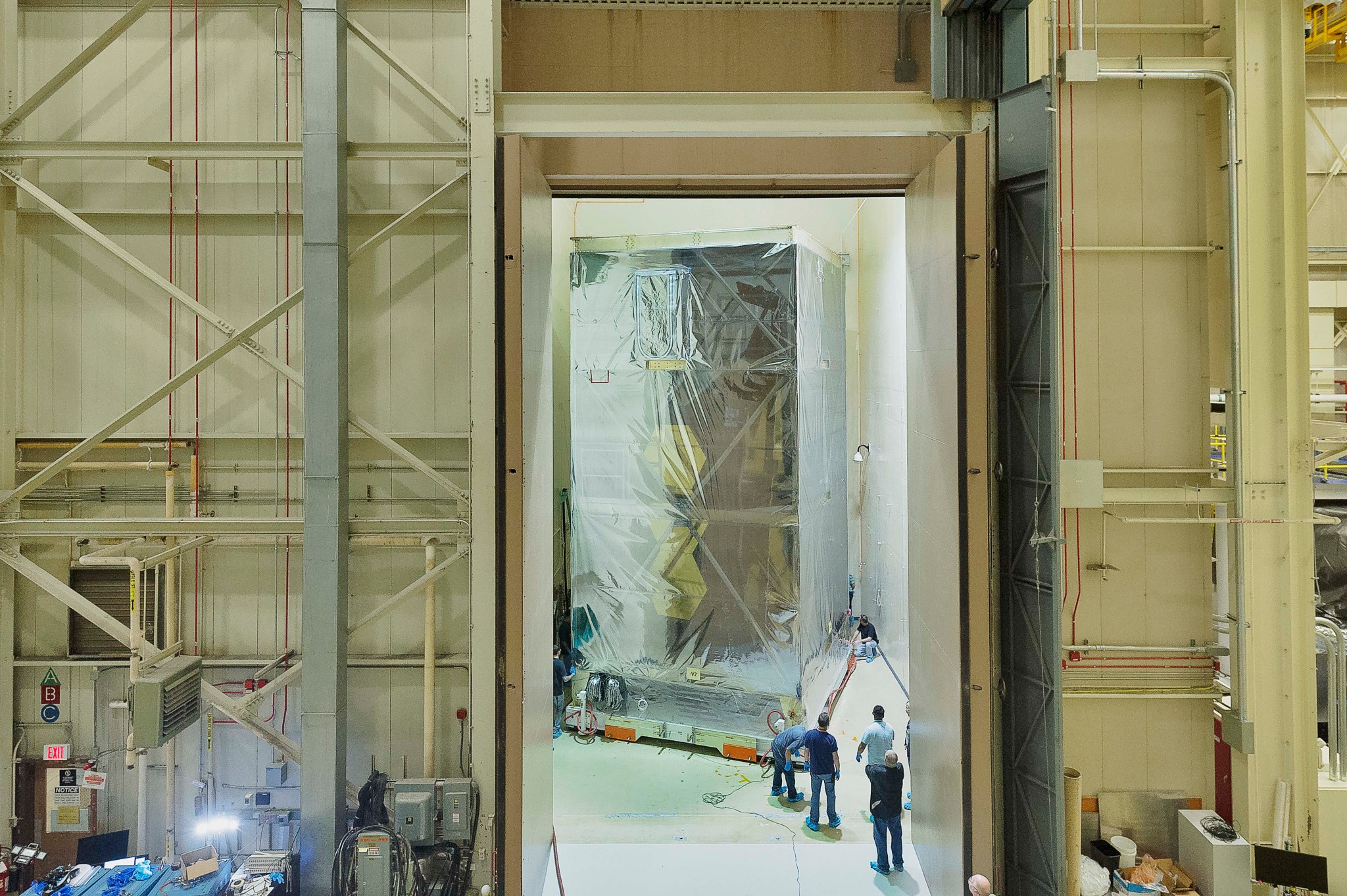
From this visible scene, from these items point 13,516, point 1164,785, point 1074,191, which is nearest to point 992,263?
point 1074,191

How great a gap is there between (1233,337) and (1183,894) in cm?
415

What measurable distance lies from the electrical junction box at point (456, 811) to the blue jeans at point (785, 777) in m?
2.91

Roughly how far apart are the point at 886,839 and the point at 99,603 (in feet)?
21.8

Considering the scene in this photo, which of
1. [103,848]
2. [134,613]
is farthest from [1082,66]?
[103,848]

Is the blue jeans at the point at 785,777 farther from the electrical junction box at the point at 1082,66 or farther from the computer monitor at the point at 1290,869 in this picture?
the electrical junction box at the point at 1082,66

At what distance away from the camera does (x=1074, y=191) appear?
549 cm

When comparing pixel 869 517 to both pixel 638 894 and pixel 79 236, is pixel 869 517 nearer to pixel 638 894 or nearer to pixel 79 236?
pixel 638 894

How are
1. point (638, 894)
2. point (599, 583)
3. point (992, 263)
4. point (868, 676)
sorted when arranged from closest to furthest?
point (992, 263) → point (638, 894) → point (599, 583) → point (868, 676)

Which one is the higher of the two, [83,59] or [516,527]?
[83,59]

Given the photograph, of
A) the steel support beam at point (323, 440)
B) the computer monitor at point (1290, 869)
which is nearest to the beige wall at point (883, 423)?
the computer monitor at point (1290, 869)

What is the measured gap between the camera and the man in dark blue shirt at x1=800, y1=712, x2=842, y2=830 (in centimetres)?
609

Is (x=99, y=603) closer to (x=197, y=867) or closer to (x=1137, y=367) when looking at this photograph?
(x=197, y=867)

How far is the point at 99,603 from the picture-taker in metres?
5.48

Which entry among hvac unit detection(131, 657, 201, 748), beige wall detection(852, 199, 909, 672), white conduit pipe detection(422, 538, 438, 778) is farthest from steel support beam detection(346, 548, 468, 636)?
beige wall detection(852, 199, 909, 672)
